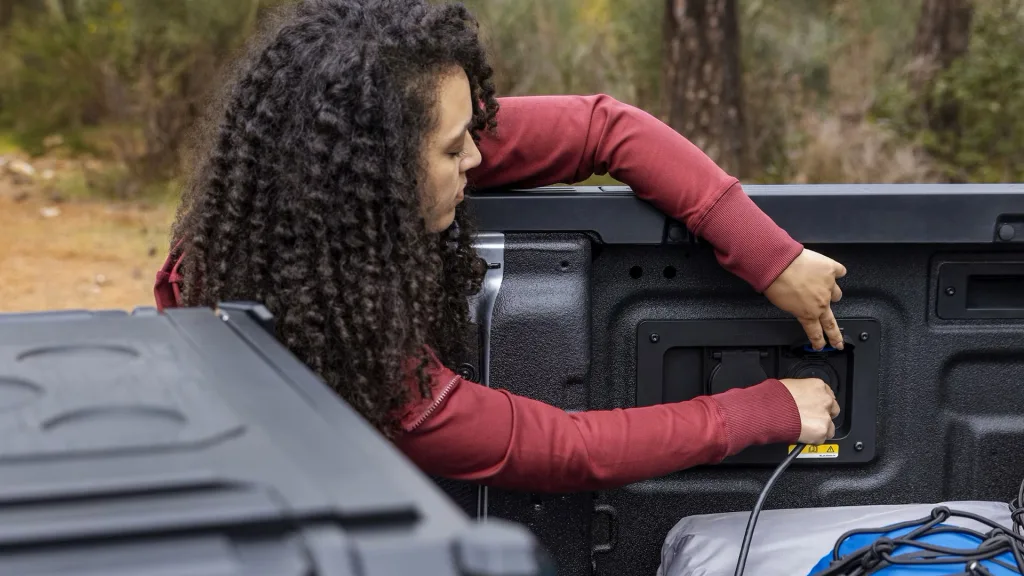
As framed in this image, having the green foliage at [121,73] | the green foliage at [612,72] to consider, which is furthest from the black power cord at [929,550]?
the green foliage at [121,73]

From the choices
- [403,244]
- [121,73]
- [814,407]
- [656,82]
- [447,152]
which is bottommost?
[814,407]

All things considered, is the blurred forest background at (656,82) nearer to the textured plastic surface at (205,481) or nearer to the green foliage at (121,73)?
the green foliage at (121,73)

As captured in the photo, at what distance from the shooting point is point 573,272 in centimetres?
181

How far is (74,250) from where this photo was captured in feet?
21.0

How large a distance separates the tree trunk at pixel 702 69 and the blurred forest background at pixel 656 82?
11 millimetres

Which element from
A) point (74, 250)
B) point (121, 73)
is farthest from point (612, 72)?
point (74, 250)

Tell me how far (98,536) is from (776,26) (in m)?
7.68

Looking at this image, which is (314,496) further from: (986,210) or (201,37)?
(201,37)

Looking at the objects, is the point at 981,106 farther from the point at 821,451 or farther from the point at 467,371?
the point at 467,371

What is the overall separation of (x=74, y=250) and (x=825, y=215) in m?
5.54

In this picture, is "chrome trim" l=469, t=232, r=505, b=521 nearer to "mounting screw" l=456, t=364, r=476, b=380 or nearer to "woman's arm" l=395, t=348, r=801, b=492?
"mounting screw" l=456, t=364, r=476, b=380

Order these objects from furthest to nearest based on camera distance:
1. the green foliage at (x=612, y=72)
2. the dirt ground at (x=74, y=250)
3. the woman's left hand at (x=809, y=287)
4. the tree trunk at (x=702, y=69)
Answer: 1. the green foliage at (x=612, y=72)
2. the tree trunk at (x=702, y=69)
3. the dirt ground at (x=74, y=250)
4. the woman's left hand at (x=809, y=287)

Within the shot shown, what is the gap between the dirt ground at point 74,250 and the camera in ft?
18.9

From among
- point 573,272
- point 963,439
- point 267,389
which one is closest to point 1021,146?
point 963,439
